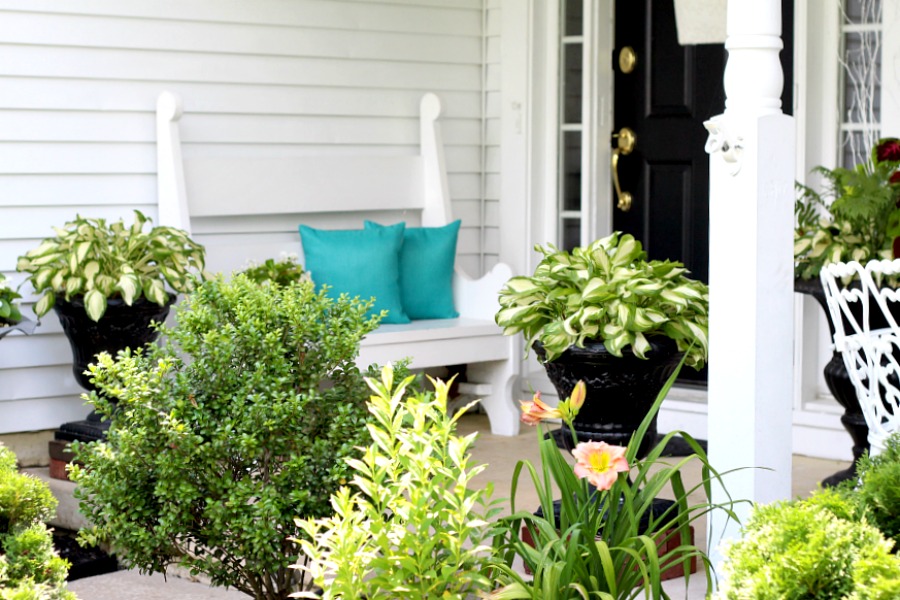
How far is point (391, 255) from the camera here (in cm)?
557

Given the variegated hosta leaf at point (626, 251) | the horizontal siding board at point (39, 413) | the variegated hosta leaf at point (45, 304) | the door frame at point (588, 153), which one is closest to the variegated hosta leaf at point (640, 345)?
the variegated hosta leaf at point (626, 251)

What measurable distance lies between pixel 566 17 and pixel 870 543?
14.0 ft

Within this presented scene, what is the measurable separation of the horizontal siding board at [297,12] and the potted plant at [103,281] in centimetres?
84

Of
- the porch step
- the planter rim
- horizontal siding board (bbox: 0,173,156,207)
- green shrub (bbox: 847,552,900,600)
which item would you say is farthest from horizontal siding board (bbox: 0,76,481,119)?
green shrub (bbox: 847,552,900,600)

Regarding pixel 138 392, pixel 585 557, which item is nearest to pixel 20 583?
pixel 138 392

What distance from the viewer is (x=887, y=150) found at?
427cm

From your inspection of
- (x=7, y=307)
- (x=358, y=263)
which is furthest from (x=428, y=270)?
(x=7, y=307)

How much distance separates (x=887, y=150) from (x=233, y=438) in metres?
2.49

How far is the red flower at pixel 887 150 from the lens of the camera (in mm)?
4250

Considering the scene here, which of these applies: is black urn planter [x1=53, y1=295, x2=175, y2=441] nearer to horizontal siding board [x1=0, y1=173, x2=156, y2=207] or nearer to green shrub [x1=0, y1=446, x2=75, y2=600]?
horizontal siding board [x1=0, y1=173, x2=156, y2=207]

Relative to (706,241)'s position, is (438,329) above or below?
below

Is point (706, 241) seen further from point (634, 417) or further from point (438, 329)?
point (634, 417)

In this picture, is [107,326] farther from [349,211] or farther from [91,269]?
[349,211]

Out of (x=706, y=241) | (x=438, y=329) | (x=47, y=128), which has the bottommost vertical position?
(x=438, y=329)
